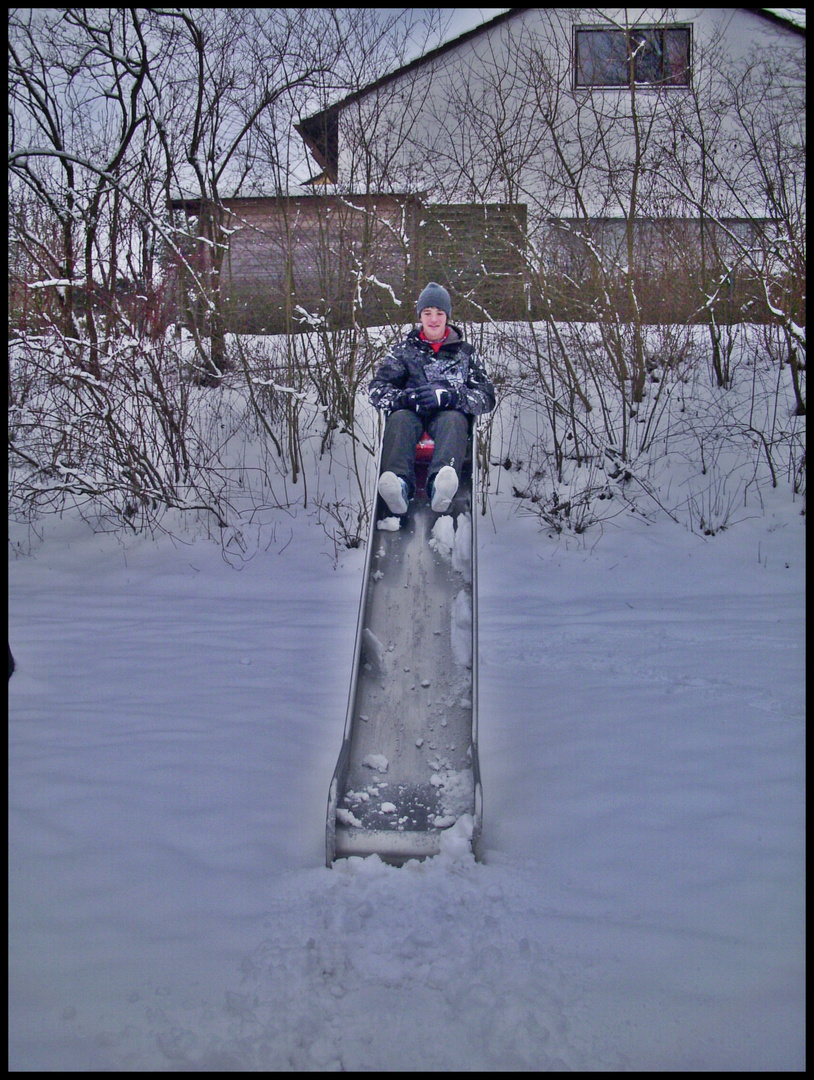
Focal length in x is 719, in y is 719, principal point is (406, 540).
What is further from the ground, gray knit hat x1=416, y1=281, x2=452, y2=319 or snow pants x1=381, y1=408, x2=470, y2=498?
gray knit hat x1=416, y1=281, x2=452, y2=319

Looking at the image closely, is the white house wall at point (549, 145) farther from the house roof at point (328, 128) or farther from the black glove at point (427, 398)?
the black glove at point (427, 398)

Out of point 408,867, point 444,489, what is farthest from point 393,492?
point 408,867

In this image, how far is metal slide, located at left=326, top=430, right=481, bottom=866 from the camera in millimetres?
2551

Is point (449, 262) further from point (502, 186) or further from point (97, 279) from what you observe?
point (97, 279)

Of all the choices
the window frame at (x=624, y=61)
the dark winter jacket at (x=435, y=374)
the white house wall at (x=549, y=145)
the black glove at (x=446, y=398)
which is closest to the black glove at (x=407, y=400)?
the dark winter jacket at (x=435, y=374)

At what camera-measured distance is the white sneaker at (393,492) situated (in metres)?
3.77

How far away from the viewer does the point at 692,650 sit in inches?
179

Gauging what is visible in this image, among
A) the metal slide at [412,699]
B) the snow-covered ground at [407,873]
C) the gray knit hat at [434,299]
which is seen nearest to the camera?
the snow-covered ground at [407,873]

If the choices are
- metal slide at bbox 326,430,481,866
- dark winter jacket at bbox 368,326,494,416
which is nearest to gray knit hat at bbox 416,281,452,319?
dark winter jacket at bbox 368,326,494,416

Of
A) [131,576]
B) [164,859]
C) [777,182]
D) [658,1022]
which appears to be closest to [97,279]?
[131,576]

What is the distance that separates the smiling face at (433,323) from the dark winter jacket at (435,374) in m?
0.06

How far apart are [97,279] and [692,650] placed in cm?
689

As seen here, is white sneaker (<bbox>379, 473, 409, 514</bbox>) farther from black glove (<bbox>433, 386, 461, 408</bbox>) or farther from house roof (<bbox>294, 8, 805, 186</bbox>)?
house roof (<bbox>294, 8, 805, 186</bbox>)

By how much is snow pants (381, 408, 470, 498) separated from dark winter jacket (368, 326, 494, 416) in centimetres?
13
